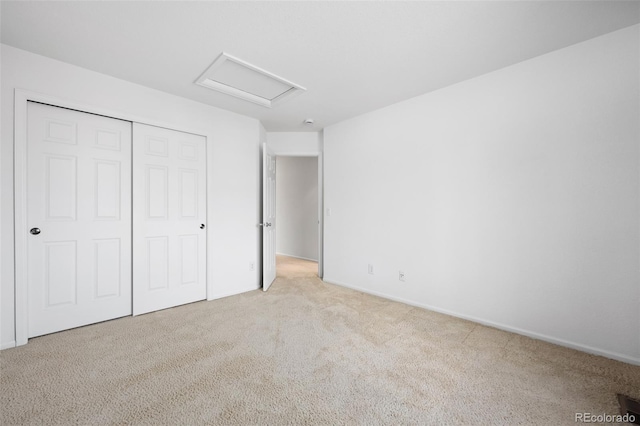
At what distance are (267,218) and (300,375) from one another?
236 centimetres

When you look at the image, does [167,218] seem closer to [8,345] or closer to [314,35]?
[8,345]

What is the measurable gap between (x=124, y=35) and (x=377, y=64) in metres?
2.05

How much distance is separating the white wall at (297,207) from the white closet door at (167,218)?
9.71ft

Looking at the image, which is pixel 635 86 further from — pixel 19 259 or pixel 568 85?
pixel 19 259

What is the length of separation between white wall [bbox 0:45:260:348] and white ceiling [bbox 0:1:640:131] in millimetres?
154

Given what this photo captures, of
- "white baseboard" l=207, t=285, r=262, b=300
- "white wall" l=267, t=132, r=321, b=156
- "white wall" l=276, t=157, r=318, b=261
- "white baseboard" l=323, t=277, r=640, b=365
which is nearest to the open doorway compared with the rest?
"white wall" l=276, t=157, r=318, b=261

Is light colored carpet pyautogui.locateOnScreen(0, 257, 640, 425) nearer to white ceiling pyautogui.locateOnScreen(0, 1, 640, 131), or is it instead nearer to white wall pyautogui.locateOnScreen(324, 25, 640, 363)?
white wall pyautogui.locateOnScreen(324, 25, 640, 363)

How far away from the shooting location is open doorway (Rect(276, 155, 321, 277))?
5.93 metres

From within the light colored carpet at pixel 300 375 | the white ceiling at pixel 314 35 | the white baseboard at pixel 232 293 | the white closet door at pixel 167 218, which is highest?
the white ceiling at pixel 314 35

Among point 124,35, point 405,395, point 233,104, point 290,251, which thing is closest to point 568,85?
point 405,395

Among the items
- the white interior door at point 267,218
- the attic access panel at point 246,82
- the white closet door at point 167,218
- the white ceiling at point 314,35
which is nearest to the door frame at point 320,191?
the white interior door at point 267,218

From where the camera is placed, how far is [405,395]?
5.23ft

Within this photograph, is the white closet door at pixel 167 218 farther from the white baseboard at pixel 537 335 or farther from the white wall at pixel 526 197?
the white baseboard at pixel 537 335

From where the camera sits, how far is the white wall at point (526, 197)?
1.97 m
